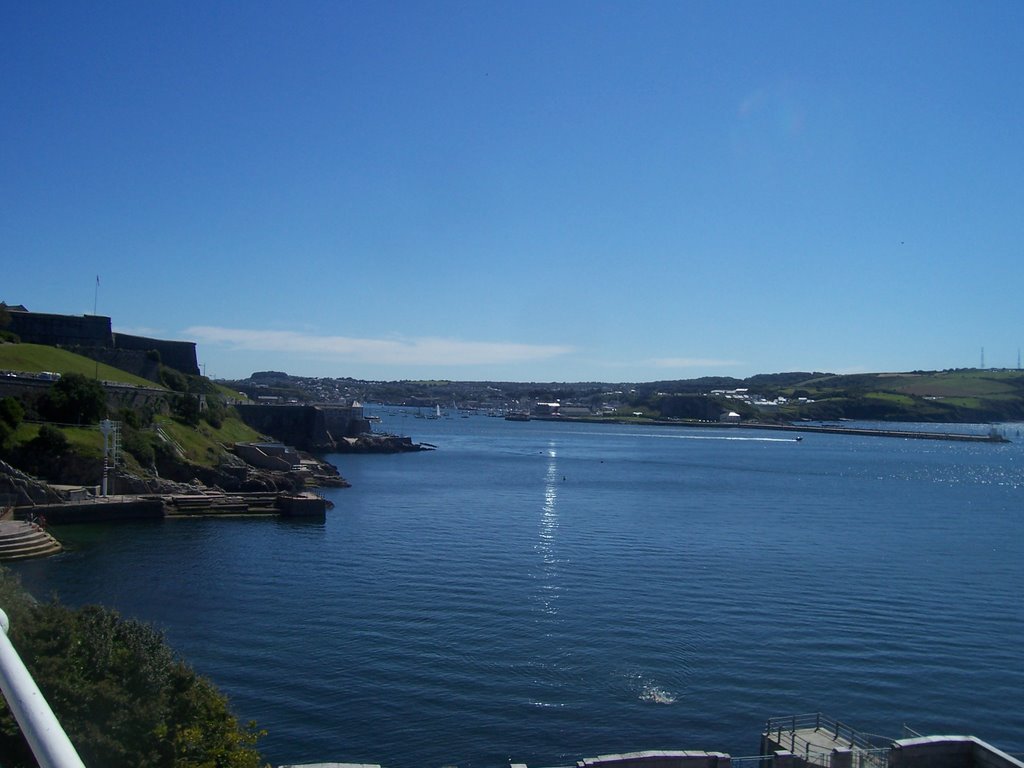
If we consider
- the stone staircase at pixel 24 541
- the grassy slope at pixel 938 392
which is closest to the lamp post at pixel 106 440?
the stone staircase at pixel 24 541

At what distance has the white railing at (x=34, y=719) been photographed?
8.16ft

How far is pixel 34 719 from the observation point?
2592mm

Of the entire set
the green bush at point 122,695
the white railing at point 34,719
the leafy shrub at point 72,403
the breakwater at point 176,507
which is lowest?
the breakwater at point 176,507

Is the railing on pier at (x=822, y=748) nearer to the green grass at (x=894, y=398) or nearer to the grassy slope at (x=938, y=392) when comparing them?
the grassy slope at (x=938, y=392)

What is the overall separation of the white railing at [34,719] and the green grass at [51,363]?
46.0 meters

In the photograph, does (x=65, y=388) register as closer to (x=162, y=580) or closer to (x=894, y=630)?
(x=162, y=580)

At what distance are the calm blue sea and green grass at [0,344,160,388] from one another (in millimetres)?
18743

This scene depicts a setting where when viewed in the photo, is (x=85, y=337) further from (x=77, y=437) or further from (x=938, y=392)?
(x=938, y=392)

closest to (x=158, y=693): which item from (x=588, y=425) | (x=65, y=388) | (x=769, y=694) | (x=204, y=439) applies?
(x=769, y=694)

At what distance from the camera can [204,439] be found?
46406mm

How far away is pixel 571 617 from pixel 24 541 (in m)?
15.9

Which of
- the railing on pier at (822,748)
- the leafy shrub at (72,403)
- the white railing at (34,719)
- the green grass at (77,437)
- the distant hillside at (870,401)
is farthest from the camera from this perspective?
the distant hillside at (870,401)

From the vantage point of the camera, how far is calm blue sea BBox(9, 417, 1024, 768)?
526 inches

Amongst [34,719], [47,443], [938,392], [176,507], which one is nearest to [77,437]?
[47,443]
